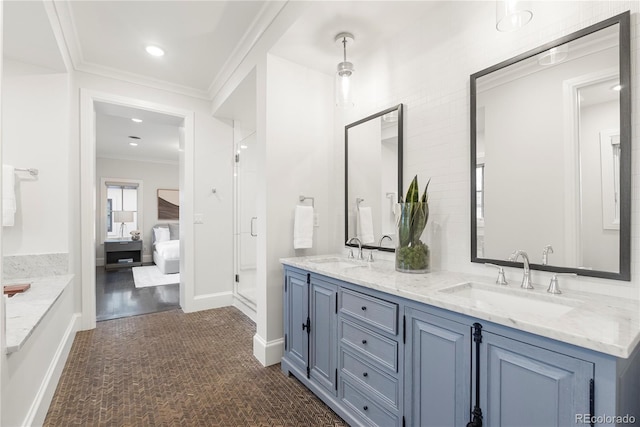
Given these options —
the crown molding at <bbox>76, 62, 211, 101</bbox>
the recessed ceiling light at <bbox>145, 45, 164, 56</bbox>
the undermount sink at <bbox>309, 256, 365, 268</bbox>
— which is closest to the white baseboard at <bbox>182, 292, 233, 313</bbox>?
the undermount sink at <bbox>309, 256, 365, 268</bbox>

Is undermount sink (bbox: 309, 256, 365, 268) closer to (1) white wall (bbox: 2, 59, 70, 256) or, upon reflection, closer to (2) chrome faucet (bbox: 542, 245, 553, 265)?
(2) chrome faucet (bbox: 542, 245, 553, 265)

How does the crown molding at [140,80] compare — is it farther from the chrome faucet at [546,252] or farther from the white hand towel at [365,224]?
→ the chrome faucet at [546,252]

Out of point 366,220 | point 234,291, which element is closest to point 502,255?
point 366,220

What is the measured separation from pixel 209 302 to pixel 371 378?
279 centimetres

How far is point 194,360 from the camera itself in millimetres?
2477

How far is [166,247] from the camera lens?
5973mm

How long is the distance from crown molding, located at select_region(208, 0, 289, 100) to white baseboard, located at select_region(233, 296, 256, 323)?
2579 millimetres

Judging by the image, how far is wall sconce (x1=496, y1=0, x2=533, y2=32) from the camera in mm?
1278

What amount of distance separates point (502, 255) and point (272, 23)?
7.38 ft

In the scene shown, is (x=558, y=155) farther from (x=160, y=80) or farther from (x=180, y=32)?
(x=160, y=80)

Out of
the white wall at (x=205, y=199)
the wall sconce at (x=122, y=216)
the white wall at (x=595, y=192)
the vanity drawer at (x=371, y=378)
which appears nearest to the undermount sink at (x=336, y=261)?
the vanity drawer at (x=371, y=378)

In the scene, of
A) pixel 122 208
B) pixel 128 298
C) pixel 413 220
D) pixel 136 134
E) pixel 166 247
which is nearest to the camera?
pixel 413 220

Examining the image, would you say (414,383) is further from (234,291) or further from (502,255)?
(234,291)

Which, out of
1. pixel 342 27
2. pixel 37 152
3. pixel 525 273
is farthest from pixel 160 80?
pixel 525 273
